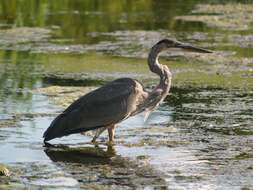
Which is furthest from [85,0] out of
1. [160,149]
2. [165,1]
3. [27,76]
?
[160,149]

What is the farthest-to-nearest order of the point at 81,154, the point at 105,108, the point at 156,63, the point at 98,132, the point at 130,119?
1. the point at 130,119
2. the point at 156,63
3. the point at 98,132
4. the point at 105,108
5. the point at 81,154

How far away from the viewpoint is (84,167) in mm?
7461

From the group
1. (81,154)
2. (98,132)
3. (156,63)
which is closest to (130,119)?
(156,63)

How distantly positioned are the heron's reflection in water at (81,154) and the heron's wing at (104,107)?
0.85 feet

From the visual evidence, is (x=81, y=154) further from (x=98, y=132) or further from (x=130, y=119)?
(x=130, y=119)

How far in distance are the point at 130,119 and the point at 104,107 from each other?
1.31 m

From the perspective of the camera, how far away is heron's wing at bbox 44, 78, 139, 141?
27.9ft

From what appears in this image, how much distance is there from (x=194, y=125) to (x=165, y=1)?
13.1 m

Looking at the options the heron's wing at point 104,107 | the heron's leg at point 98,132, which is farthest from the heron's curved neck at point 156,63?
the heron's leg at point 98,132

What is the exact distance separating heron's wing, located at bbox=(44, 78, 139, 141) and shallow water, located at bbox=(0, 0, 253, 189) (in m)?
0.24

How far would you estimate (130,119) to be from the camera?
9844 millimetres

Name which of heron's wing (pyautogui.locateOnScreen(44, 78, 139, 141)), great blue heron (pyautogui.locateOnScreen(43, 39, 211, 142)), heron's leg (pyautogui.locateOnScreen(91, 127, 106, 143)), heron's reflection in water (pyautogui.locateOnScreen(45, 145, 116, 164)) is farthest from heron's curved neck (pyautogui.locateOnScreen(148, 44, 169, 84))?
heron's reflection in water (pyautogui.locateOnScreen(45, 145, 116, 164))

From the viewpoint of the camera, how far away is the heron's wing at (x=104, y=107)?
8492 millimetres

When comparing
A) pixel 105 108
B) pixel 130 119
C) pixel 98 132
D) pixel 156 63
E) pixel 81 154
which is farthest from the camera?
pixel 130 119
